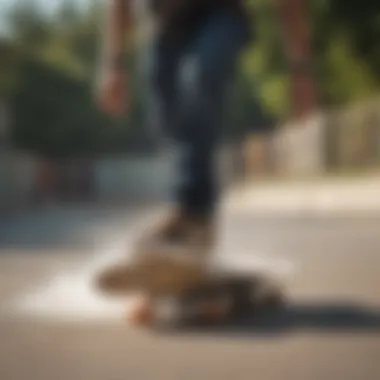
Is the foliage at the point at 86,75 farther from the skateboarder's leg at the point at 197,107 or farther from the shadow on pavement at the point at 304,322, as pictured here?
the shadow on pavement at the point at 304,322

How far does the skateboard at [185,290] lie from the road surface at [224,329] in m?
0.03

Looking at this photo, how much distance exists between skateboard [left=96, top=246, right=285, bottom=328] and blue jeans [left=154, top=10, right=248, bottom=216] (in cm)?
8

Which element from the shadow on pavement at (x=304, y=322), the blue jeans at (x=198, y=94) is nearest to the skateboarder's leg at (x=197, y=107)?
the blue jeans at (x=198, y=94)

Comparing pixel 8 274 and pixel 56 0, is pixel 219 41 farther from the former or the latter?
pixel 8 274

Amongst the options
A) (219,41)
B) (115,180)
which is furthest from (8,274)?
(219,41)

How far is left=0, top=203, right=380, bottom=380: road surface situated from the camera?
106cm

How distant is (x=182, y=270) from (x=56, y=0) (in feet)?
1.23

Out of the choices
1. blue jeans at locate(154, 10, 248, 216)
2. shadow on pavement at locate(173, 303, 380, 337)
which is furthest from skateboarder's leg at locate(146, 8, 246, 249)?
shadow on pavement at locate(173, 303, 380, 337)

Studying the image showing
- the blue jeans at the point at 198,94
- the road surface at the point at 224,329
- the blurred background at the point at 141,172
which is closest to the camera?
the road surface at the point at 224,329

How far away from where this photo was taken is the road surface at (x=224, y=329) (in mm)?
1058

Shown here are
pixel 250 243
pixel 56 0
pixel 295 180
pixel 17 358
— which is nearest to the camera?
pixel 17 358

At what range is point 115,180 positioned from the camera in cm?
132

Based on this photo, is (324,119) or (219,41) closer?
(219,41)

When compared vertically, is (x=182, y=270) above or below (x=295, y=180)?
below
